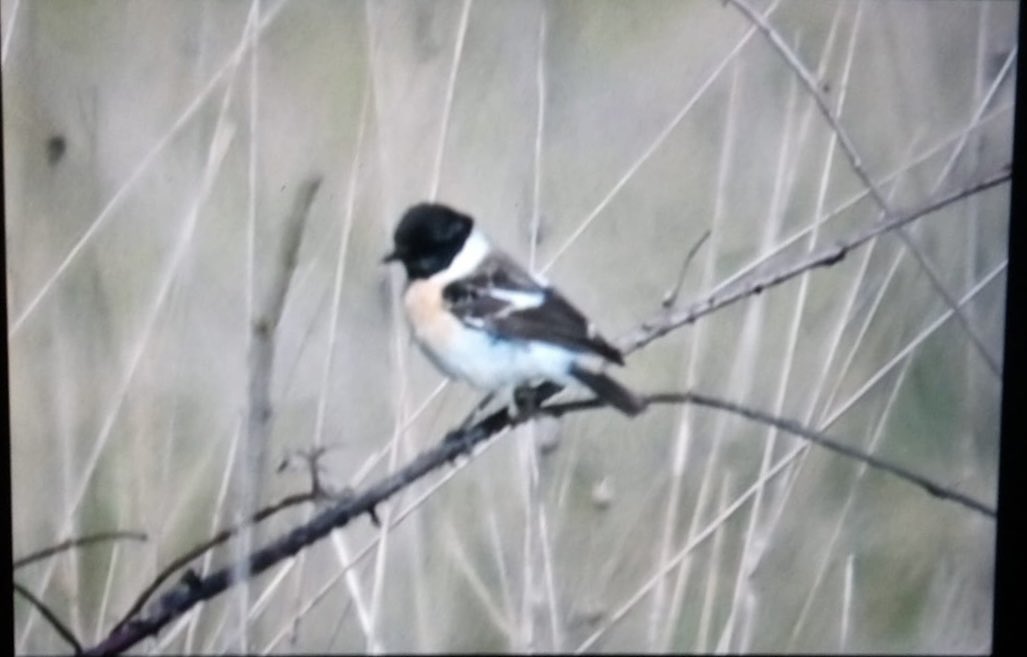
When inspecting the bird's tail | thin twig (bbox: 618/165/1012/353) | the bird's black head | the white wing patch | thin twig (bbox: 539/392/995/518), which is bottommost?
thin twig (bbox: 539/392/995/518)

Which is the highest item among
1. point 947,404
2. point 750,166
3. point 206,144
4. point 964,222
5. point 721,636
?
point 206,144

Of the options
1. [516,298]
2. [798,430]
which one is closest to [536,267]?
[516,298]

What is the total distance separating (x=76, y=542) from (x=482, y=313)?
0.42 m

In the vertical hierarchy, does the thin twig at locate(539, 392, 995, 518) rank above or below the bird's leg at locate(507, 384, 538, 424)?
below

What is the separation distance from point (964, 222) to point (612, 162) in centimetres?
33

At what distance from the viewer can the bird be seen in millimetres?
1004

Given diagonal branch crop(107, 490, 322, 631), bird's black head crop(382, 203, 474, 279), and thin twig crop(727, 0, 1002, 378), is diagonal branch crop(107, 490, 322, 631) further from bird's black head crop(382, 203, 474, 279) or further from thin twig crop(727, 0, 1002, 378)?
thin twig crop(727, 0, 1002, 378)

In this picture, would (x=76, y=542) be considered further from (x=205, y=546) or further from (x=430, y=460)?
(x=430, y=460)

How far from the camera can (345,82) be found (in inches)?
39.6

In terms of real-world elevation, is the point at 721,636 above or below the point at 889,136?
below

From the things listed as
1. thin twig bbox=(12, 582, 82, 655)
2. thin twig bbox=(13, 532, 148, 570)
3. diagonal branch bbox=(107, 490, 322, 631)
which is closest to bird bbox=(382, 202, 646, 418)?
diagonal branch bbox=(107, 490, 322, 631)

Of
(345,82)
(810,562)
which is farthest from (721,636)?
(345,82)

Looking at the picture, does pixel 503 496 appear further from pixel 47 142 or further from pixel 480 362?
pixel 47 142

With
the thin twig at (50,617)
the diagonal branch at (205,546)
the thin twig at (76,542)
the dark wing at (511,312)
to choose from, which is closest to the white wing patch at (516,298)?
the dark wing at (511,312)
